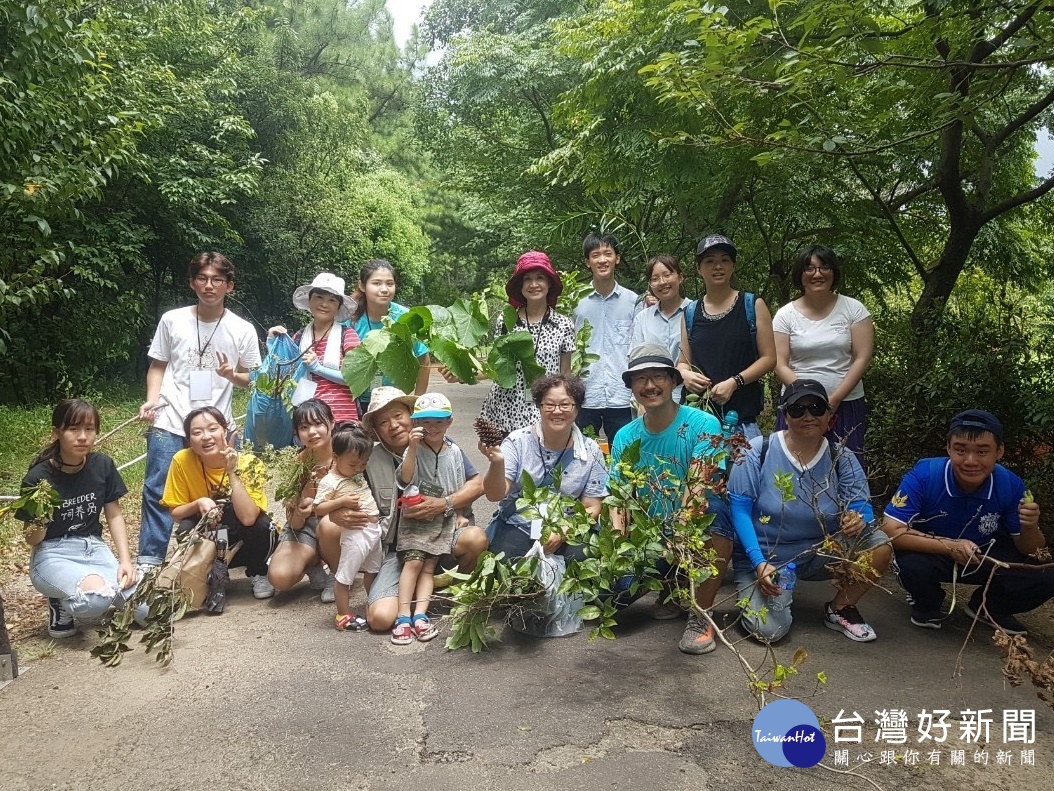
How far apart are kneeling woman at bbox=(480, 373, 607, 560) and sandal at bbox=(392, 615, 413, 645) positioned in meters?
0.62

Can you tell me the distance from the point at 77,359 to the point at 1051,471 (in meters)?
13.0

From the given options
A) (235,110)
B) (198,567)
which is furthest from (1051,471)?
(235,110)

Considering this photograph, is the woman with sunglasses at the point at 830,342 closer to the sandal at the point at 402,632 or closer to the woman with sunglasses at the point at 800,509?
the woman with sunglasses at the point at 800,509

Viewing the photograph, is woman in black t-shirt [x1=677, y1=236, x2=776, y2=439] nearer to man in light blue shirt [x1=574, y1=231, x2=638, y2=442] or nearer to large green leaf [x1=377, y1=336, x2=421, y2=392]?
man in light blue shirt [x1=574, y1=231, x2=638, y2=442]

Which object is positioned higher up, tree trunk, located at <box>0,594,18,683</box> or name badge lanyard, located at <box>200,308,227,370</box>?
name badge lanyard, located at <box>200,308,227,370</box>

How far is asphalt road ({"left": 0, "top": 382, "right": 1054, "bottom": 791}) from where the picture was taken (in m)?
3.06

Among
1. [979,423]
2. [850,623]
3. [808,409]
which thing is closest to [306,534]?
[808,409]

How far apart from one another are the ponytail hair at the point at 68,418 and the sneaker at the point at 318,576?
4.89 ft

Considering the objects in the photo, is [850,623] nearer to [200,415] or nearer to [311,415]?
[311,415]

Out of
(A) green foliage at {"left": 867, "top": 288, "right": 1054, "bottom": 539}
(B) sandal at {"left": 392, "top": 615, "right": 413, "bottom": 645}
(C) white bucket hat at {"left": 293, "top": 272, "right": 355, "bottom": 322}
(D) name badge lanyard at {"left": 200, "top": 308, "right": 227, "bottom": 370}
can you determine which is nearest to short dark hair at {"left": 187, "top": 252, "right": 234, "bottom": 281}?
(D) name badge lanyard at {"left": 200, "top": 308, "right": 227, "bottom": 370}

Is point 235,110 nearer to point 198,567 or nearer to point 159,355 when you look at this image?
point 159,355

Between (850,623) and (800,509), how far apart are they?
0.65 meters

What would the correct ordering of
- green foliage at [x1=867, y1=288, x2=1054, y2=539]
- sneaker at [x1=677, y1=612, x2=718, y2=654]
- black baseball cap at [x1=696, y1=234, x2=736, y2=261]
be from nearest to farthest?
sneaker at [x1=677, y1=612, x2=718, y2=654]
black baseball cap at [x1=696, y1=234, x2=736, y2=261]
green foliage at [x1=867, y1=288, x2=1054, y2=539]

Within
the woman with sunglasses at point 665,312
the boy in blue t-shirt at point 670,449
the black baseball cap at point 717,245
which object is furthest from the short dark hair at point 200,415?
the black baseball cap at point 717,245
